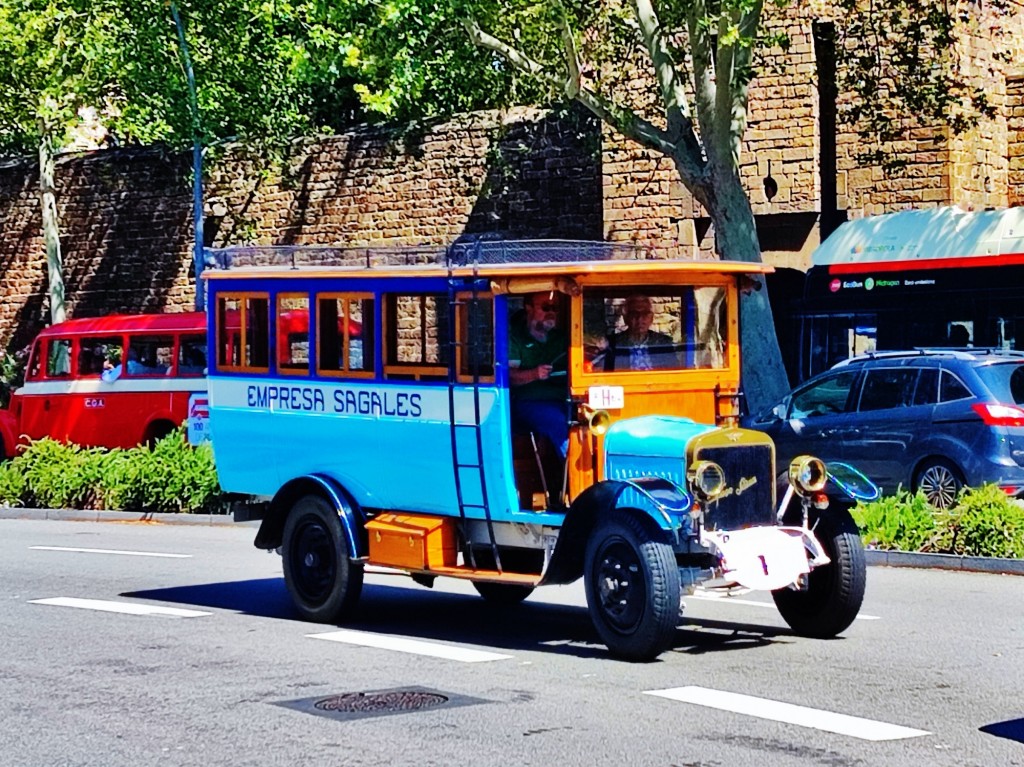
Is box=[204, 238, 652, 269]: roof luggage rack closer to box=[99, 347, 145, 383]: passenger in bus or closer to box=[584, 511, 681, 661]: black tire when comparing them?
box=[584, 511, 681, 661]: black tire

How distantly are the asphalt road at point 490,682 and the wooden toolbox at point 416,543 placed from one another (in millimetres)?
483

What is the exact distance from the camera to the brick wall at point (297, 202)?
105 feet

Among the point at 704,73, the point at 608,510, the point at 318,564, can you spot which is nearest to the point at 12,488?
the point at 704,73

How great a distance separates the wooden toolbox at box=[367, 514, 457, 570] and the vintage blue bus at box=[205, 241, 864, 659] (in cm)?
2

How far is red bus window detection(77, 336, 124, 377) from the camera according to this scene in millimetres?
28875

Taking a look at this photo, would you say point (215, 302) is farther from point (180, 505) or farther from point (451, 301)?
point (180, 505)

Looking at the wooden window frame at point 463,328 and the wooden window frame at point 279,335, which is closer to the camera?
the wooden window frame at point 463,328

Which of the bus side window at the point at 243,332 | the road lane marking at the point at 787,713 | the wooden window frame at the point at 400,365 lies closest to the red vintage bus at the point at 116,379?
the bus side window at the point at 243,332

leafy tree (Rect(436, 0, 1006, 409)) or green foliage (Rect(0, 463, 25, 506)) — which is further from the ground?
leafy tree (Rect(436, 0, 1006, 409))

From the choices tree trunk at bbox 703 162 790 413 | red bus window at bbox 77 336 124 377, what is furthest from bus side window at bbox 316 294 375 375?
red bus window at bbox 77 336 124 377

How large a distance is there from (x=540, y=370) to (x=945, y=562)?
568 cm

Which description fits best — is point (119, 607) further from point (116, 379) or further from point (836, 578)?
point (116, 379)

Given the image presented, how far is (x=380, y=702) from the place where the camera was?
939cm

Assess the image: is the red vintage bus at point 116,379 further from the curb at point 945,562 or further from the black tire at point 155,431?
the curb at point 945,562
